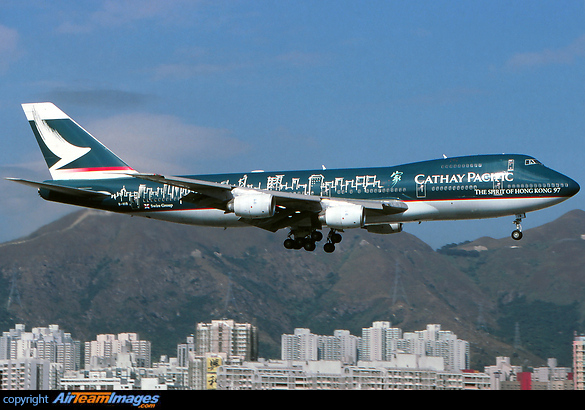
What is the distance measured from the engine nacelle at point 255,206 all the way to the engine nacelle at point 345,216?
128 inches

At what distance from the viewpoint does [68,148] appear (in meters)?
55.2

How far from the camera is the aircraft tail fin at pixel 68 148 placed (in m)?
53.8

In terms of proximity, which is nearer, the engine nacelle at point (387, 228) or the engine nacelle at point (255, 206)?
the engine nacelle at point (255, 206)

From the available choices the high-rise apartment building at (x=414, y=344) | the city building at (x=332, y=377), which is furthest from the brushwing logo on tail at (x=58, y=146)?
the high-rise apartment building at (x=414, y=344)

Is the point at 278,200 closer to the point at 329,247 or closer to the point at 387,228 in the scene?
the point at 329,247

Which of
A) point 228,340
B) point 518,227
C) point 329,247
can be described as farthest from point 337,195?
point 228,340

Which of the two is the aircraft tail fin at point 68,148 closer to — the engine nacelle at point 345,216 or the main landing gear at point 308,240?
the main landing gear at point 308,240

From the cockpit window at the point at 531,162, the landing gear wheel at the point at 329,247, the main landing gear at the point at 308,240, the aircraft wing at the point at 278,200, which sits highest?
the cockpit window at the point at 531,162

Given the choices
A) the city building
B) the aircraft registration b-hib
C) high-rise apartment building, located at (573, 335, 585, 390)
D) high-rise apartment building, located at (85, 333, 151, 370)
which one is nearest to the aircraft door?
the aircraft registration b-hib

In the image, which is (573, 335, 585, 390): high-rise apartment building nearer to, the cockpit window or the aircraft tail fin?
the cockpit window

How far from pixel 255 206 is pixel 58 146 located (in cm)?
1854

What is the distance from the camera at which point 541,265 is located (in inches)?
5059
